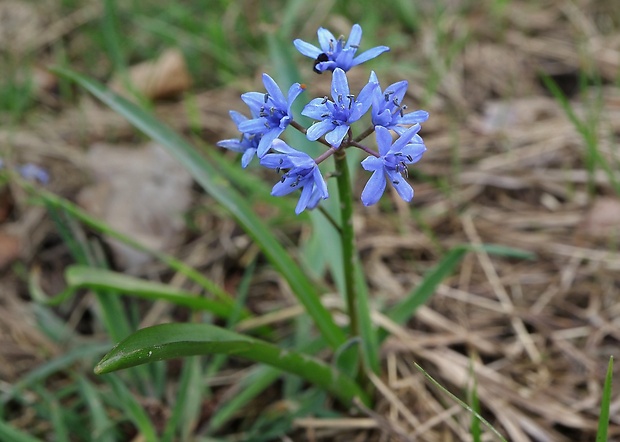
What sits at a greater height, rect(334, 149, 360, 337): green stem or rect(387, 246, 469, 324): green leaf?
rect(334, 149, 360, 337): green stem

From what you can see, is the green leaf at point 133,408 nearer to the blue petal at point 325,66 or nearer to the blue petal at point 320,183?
the blue petal at point 320,183

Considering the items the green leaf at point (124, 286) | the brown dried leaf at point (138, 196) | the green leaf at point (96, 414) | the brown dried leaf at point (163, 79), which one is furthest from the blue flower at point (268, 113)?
the brown dried leaf at point (163, 79)

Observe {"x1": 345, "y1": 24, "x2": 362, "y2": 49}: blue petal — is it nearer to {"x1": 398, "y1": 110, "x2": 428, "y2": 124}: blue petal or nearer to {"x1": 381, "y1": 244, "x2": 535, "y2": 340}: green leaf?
{"x1": 398, "y1": 110, "x2": 428, "y2": 124}: blue petal

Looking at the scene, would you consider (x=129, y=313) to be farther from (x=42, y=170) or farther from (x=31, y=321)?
(x=42, y=170)

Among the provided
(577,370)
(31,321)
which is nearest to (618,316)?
(577,370)

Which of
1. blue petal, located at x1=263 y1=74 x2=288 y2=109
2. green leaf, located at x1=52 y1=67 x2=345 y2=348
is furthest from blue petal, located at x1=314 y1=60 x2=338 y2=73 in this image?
green leaf, located at x1=52 y1=67 x2=345 y2=348

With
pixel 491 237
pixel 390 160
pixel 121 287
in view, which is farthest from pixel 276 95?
pixel 491 237
